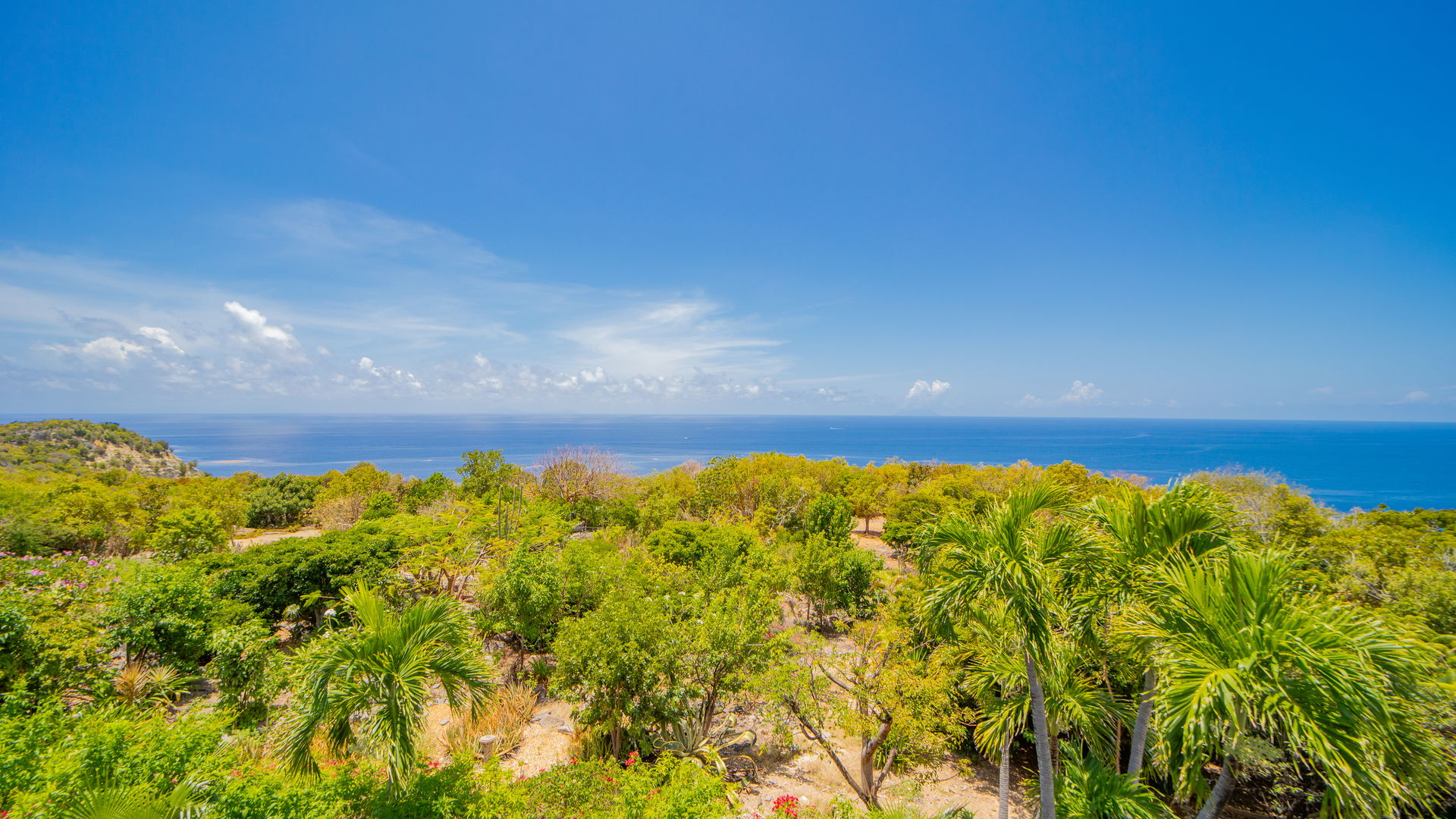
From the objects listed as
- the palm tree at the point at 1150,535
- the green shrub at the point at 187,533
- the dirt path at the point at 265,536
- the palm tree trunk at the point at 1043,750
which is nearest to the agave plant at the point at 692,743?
the palm tree trunk at the point at 1043,750

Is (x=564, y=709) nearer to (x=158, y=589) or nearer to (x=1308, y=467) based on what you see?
(x=158, y=589)

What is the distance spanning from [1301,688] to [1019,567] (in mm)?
2324

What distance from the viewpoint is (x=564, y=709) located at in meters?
11.8

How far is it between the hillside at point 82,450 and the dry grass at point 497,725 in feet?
173

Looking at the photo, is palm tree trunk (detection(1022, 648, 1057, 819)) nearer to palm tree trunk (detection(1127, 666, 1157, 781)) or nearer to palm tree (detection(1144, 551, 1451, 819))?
palm tree trunk (detection(1127, 666, 1157, 781))

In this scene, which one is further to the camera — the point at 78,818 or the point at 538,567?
the point at 538,567

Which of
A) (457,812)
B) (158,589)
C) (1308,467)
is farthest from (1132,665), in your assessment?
(1308,467)

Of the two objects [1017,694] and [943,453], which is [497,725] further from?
[943,453]

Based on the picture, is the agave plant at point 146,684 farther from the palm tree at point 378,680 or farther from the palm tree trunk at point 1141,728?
the palm tree trunk at point 1141,728

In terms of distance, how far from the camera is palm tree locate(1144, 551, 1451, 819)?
4312mm

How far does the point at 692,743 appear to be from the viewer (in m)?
9.58

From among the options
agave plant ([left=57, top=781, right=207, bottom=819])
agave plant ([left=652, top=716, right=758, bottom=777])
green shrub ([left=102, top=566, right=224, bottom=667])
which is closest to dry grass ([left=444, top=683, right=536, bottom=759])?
agave plant ([left=652, top=716, right=758, bottom=777])

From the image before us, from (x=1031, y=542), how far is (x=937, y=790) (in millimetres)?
6824

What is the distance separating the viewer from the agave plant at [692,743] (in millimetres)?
9352
